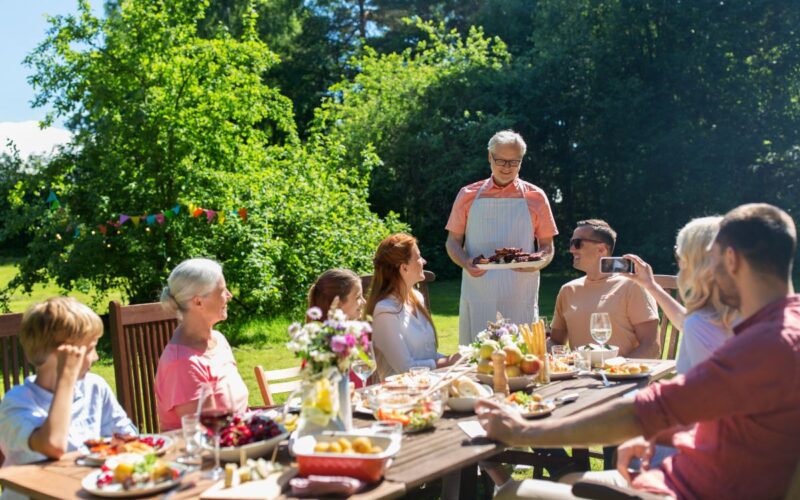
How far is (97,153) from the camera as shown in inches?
414

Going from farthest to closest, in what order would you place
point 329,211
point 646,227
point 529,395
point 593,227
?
point 646,227, point 329,211, point 593,227, point 529,395

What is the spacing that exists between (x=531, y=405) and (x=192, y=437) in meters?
1.41

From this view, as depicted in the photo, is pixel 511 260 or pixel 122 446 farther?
pixel 511 260

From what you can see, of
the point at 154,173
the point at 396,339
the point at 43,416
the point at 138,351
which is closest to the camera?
the point at 43,416

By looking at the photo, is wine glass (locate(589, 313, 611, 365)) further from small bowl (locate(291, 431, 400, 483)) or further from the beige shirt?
small bowl (locate(291, 431, 400, 483))

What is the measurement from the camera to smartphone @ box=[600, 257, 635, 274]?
4172 millimetres

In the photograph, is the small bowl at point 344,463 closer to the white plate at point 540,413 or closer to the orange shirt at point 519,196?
the white plate at point 540,413

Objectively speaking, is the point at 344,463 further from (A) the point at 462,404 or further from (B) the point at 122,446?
(A) the point at 462,404

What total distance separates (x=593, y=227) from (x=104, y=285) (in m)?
7.53

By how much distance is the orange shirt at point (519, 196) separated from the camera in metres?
5.59

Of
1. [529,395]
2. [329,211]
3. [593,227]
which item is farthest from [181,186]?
[529,395]

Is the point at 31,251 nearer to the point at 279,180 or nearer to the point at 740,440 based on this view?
the point at 279,180

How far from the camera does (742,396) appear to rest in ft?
7.41

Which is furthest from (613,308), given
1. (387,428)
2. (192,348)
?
(192,348)
